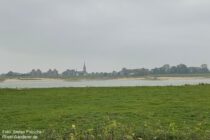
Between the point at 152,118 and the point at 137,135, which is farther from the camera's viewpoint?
the point at 152,118

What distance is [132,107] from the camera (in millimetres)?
19172

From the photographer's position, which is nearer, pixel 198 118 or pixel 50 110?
pixel 198 118

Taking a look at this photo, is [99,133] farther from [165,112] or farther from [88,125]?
[165,112]

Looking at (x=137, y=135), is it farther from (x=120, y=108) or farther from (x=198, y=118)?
(x=120, y=108)

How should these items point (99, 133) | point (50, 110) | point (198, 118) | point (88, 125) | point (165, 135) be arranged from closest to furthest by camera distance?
point (99, 133) → point (165, 135) → point (88, 125) → point (198, 118) → point (50, 110)

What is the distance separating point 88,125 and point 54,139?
4.23m

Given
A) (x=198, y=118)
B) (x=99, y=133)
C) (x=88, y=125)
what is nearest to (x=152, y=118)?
(x=198, y=118)

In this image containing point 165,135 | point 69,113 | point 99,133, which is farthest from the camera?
point 69,113

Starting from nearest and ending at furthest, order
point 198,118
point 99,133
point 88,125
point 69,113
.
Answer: point 99,133 < point 88,125 < point 198,118 < point 69,113

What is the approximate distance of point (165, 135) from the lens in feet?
33.9

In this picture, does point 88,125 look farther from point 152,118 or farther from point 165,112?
point 165,112

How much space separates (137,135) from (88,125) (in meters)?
3.60

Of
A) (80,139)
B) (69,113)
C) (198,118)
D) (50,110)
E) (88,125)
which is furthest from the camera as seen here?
(50,110)

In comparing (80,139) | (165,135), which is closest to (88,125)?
(165,135)
